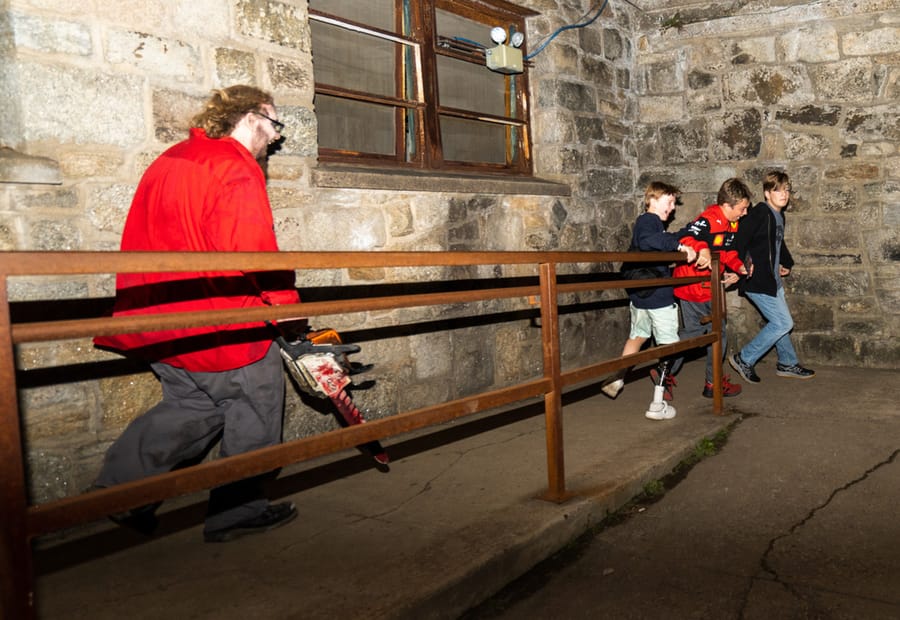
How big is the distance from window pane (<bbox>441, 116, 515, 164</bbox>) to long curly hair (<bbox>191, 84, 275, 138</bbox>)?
8.20 ft

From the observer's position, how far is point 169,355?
8.34 ft

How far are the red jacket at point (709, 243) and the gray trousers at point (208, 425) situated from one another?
2945 millimetres

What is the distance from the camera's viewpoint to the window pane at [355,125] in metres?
4.29

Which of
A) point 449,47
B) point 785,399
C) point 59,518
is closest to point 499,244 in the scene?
point 449,47

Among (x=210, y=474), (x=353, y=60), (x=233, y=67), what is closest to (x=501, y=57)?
(x=353, y=60)

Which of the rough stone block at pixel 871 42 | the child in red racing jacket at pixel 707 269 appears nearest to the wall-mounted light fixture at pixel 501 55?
the child in red racing jacket at pixel 707 269

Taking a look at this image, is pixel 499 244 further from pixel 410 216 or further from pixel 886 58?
pixel 886 58

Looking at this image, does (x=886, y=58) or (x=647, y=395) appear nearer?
(x=647, y=395)

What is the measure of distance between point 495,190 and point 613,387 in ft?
4.94

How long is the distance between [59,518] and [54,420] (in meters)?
1.54

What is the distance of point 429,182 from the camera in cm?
452

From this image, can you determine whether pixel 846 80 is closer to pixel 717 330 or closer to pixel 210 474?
pixel 717 330

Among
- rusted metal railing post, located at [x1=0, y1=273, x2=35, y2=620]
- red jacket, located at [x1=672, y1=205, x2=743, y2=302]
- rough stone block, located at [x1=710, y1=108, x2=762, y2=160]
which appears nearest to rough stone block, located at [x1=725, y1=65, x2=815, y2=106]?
rough stone block, located at [x1=710, y1=108, x2=762, y2=160]

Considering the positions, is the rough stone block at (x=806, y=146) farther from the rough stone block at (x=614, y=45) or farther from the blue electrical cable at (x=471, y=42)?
the blue electrical cable at (x=471, y=42)
